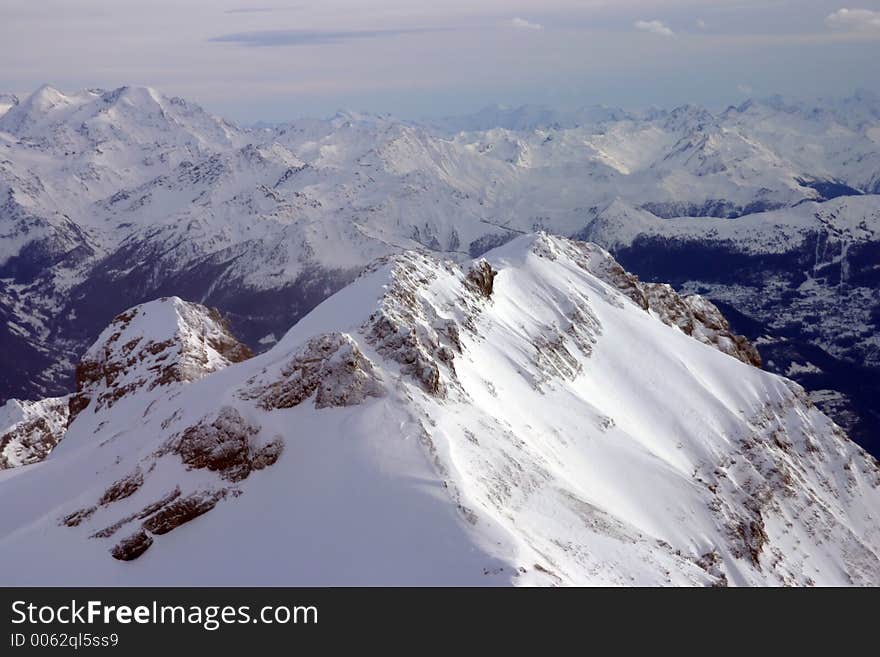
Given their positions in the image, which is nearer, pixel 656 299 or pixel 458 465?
pixel 458 465

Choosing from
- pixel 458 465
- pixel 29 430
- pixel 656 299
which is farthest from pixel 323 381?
pixel 656 299

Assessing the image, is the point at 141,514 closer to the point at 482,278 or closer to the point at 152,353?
the point at 152,353

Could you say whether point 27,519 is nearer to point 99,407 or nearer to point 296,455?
point 296,455

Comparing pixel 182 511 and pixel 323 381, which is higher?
pixel 323 381

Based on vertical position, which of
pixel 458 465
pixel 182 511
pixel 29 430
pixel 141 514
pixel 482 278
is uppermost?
pixel 182 511

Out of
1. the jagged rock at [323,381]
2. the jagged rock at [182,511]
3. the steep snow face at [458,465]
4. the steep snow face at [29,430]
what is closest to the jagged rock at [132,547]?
the steep snow face at [458,465]

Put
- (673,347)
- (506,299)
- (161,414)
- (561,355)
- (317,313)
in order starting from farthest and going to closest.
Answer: (673,347)
(506,299)
(561,355)
(317,313)
(161,414)

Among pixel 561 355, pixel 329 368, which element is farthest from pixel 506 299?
pixel 329 368
